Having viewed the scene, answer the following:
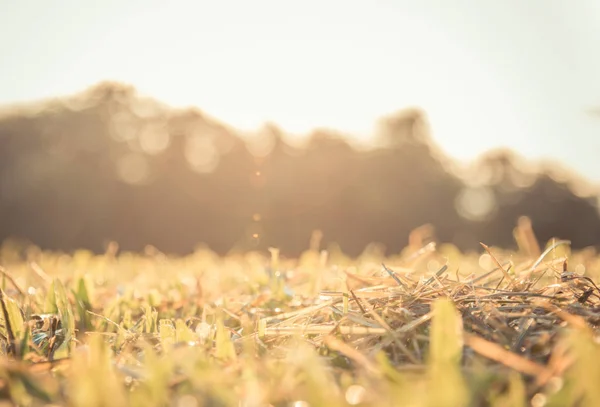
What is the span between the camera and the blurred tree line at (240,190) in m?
14.8

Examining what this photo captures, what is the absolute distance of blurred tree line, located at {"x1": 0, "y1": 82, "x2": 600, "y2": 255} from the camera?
14.8 meters

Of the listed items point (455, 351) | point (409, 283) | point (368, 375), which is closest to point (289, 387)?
point (368, 375)

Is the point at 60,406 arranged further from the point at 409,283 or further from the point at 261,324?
the point at 409,283

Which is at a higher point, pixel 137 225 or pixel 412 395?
pixel 412 395

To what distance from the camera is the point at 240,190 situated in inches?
661

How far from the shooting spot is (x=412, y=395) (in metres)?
0.62

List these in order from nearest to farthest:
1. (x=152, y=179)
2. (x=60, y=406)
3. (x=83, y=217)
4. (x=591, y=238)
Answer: (x=60, y=406)
(x=591, y=238)
(x=83, y=217)
(x=152, y=179)

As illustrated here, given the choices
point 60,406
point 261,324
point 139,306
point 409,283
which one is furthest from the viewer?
point 139,306

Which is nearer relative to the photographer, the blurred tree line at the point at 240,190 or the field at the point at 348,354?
the field at the point at 348,354

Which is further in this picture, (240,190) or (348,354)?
(240,190)

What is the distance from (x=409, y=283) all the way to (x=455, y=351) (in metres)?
0.64

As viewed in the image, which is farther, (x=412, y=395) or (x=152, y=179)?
(x=152, y=179)

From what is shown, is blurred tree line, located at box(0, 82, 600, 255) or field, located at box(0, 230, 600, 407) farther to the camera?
blurred tree line, located at box(0, 82, 600, 255)

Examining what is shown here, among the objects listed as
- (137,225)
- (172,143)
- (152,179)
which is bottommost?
(137,225)
